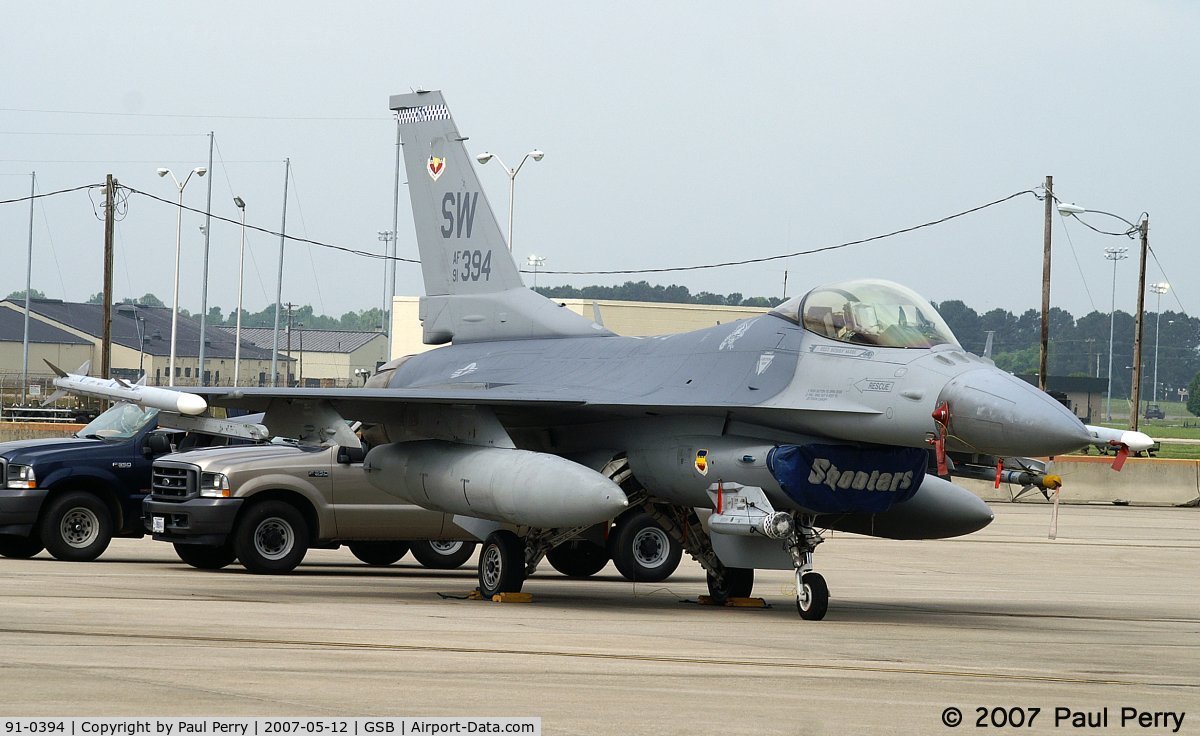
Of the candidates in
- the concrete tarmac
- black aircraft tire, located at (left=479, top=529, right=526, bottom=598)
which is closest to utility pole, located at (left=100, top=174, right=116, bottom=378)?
the concrete tarmac

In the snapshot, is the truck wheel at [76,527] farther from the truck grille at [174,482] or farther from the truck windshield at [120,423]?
the truck grille at [174,482]

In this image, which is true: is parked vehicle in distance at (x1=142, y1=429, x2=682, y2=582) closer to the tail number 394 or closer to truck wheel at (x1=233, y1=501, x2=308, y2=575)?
truck wheel at (x1=233, y1=501, x2=308, y2=575)

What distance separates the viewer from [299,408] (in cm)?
1527

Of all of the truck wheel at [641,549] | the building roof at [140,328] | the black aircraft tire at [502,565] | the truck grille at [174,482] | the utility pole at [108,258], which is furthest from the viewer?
the building roof at [140,328]

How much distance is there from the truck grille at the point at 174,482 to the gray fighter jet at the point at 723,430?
Answer: 78.0 inches

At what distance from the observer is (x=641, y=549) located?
18375mm

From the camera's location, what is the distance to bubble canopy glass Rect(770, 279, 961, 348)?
43.5ft

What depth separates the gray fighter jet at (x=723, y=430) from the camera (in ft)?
42.2

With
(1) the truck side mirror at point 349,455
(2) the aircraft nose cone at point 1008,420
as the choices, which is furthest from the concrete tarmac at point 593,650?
(2) the aircraft nose cone at point 1008,420

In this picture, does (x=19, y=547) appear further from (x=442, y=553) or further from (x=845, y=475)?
(x=845, y=475)

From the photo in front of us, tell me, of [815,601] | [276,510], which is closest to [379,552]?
[276,510]

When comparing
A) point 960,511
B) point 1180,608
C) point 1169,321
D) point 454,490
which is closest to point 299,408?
point 454,490

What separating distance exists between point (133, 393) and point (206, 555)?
372 cm

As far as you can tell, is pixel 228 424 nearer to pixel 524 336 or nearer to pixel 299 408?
→ pixel 299 408
